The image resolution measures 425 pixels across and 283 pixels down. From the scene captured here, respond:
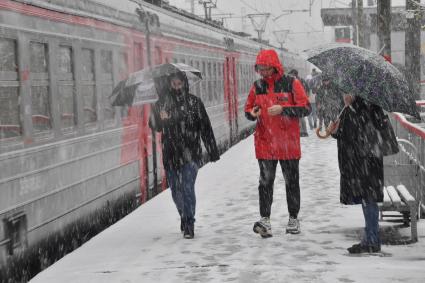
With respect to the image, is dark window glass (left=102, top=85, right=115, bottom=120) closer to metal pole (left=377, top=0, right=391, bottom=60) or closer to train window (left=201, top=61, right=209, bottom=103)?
metal pole (left=377, top=0, right=391, bottom=60)

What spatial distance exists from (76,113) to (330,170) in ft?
18.9

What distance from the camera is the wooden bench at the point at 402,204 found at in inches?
265

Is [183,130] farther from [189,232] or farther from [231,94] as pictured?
[231,94]

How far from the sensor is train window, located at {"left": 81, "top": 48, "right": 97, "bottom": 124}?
8.00m

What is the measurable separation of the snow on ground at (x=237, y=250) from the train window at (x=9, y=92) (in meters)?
1.18

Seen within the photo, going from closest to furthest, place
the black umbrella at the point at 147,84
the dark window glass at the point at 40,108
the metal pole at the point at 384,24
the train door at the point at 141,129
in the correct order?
the dark window glass at the point at 40,108 → the black umbrella at the point at 147,84 → the train door at the point at 141,129 → the metal pole at the point at 384,24

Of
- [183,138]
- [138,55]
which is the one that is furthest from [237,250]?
[138,55]

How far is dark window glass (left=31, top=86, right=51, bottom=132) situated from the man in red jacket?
1.81 metres

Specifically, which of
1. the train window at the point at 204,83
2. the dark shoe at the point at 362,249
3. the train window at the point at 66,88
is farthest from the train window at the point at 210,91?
the dark shoe at the point at 362,249

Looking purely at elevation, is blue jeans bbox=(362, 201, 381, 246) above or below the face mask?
below

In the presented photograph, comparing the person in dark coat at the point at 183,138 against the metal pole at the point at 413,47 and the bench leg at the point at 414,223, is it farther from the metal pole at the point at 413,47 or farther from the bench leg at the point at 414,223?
the metal pole at the point at 413,47

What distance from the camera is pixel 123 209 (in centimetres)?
915

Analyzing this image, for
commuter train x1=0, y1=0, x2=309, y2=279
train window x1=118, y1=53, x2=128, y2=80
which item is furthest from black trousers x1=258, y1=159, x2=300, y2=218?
train window x1=118, y1=53, x2=128, y2=80

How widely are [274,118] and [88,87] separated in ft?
7.07
